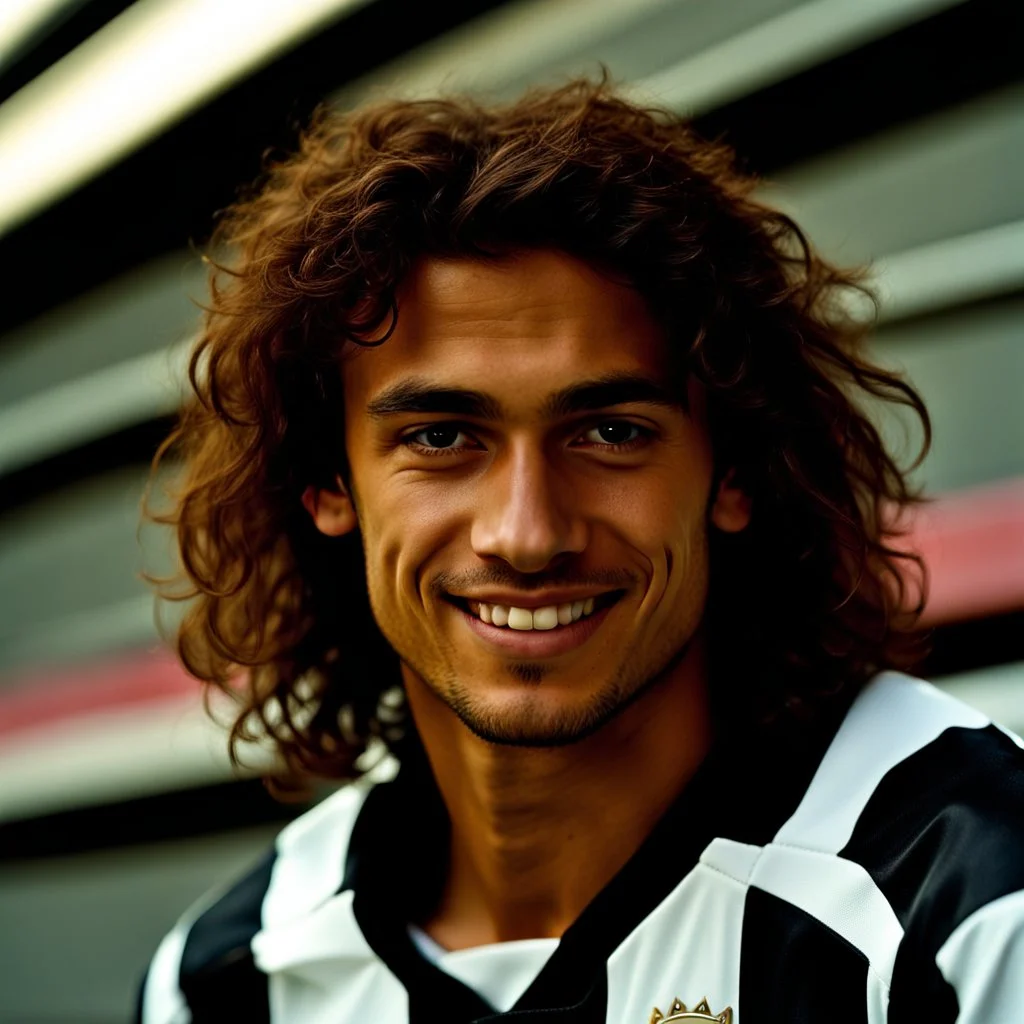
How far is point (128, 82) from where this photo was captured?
4664mm

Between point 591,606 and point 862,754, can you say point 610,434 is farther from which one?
point 862,754

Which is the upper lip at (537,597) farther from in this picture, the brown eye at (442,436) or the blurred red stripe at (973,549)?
the blurred red stripe at (973,549)

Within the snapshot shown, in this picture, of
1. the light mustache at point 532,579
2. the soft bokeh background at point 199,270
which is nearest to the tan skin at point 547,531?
the light mustache at point 532,579

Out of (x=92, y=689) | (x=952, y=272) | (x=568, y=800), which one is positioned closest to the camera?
(x=568, y=800)

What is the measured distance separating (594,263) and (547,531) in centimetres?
38

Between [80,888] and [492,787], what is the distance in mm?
3569

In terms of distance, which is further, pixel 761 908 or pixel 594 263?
pixel 594 263

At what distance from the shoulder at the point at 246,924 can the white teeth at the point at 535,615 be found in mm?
547

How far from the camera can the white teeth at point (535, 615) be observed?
178cm

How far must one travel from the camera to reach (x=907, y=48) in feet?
9.47

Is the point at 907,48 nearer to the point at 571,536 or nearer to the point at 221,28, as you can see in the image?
the point at 571,536

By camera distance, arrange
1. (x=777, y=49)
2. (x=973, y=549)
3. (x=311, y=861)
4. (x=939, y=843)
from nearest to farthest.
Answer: (x=939, y=843) → (x=311, y=861) → (x=973, y=549) → (x=777, y=49)

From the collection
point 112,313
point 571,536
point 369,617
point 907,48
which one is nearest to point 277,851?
point 369,617

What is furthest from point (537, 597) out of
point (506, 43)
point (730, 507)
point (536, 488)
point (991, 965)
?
point (506, 43)
